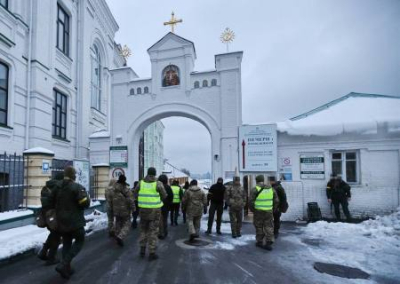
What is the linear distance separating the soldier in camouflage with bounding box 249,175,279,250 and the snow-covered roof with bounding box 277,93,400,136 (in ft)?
16.8

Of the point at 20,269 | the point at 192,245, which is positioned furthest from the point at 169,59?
the point at 20,269

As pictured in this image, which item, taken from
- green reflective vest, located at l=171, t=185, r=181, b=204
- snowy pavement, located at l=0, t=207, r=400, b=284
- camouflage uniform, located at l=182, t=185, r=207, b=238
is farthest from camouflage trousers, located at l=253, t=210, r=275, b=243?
green reflective vest, located at l=171, t=185, r=181, b=204

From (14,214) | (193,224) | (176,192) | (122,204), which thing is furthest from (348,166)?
(14,214)

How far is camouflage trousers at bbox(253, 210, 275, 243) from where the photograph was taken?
6.66 metres

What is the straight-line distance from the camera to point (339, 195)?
9.87 m

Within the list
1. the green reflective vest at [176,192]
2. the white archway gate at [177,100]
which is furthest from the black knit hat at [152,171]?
the white archway gate at [177,100]

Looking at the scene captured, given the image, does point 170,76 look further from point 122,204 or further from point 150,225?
point 150,225

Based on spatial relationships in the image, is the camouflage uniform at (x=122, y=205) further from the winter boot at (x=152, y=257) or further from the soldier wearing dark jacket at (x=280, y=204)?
the soldier wearing dark jacket at (x=280, y=204)

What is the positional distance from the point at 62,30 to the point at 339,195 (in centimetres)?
1587

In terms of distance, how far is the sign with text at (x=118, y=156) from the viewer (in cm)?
1446

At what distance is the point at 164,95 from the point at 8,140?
736cm

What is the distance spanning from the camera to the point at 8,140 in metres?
10.2

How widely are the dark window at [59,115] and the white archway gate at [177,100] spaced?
1.62m

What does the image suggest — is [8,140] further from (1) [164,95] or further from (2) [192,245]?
(2) [192,245]
